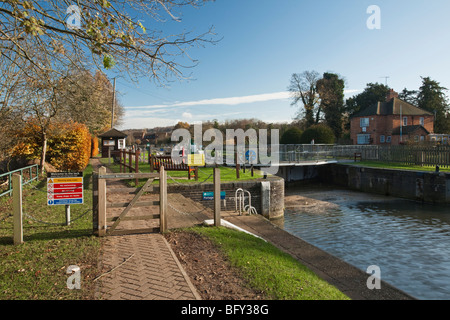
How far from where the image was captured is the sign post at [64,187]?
22.7 feet

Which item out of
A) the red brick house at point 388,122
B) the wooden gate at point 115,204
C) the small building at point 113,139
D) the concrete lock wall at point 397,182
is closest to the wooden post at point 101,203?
the wooden gate at point 115,204

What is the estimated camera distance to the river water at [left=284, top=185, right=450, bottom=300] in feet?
27.6

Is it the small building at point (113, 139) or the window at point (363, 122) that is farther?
the window at point (363, 122)

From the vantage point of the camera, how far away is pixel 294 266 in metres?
6.05

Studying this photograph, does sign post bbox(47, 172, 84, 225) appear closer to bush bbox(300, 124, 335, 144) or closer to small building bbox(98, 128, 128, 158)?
small building bbox(98, 128, 128, 158)

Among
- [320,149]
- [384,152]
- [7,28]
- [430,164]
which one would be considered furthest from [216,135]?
[7,28]

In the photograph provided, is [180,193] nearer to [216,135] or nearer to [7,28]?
[7,28]

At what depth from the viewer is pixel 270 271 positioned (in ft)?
17.9

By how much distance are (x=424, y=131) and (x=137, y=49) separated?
53.5 meters

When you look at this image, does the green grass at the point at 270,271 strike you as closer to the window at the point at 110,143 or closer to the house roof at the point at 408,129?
the window at the point at 110,143

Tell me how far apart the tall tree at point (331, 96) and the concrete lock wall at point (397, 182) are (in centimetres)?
2692

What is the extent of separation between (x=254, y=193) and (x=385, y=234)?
18.6 feet

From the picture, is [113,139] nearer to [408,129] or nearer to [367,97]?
[408,129]

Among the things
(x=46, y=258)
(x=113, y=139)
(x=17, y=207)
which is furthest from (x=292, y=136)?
(x=46, y=258)
